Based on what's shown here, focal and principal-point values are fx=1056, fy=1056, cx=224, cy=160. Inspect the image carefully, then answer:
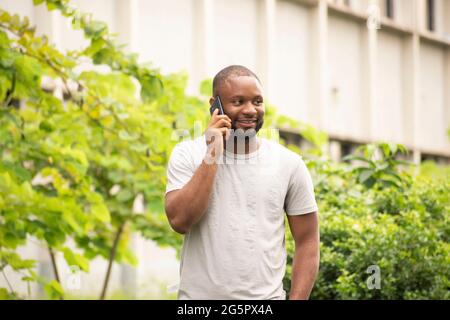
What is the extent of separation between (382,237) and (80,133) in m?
2.64

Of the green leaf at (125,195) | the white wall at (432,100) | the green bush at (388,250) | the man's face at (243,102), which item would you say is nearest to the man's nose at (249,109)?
the man's face at (243,102)

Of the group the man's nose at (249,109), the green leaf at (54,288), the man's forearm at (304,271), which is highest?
the man's nose at (249,109)

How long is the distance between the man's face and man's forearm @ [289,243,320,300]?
514mm

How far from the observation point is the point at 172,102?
8.51 meters

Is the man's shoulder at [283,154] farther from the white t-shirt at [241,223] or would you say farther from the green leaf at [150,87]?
the green leaf at [150,87]

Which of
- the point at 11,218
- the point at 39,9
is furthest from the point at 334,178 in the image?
the point at 39,9

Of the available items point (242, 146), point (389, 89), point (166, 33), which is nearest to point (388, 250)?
point (242, 146)

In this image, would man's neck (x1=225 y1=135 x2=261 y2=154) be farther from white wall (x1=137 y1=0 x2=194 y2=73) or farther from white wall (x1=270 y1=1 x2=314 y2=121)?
white wall (x1=270 y1=1 x2=314 y2=121)

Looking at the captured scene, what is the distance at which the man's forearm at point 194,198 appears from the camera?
3842 mm

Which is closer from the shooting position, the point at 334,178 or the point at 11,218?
the point at 11,218

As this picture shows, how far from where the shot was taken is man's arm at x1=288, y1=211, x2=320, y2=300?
4.03 metres

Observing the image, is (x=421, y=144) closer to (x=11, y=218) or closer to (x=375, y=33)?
(x=375, y=33)

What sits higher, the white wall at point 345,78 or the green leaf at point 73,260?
the white wall at point 345,78
